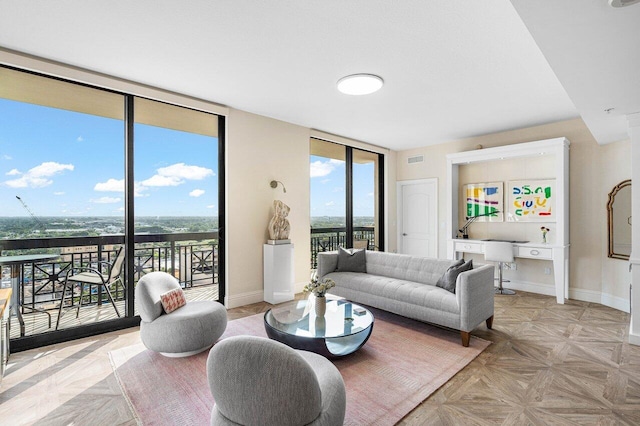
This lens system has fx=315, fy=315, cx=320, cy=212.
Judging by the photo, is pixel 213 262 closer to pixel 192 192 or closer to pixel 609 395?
pixel 192 192

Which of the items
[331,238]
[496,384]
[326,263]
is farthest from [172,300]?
[331,238]

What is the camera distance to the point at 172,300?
2906mm

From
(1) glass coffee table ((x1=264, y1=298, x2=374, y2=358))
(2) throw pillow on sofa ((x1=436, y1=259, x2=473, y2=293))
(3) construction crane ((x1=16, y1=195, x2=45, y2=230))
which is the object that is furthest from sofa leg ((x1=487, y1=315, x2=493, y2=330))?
(3) construction crane ((x1=16, y1=195, x2=45, y2=230))

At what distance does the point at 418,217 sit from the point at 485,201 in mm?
1380

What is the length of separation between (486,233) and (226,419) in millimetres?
5573

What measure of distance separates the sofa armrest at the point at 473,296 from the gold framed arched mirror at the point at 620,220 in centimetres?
254

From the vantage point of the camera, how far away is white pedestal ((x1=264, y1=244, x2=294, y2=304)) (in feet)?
14.9

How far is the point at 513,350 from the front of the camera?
2984mm

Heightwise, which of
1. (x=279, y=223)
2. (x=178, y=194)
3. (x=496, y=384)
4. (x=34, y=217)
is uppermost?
(x=178, y=194)

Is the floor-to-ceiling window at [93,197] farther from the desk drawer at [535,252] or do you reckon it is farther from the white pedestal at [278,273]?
the desk drawer at [535,252]

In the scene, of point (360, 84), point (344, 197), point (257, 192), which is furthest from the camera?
point (344, 197)

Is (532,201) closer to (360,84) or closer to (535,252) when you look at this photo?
(535,252)

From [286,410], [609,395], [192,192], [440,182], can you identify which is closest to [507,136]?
[440,182]

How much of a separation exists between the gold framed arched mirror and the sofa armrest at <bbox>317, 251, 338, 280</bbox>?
3.90 metres
